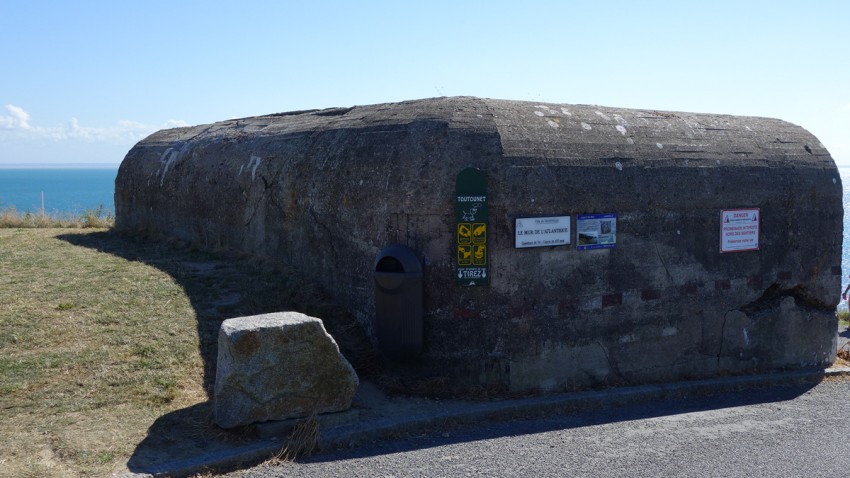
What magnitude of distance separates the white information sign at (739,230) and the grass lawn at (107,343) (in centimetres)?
473

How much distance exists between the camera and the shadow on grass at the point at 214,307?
6078 millimetres

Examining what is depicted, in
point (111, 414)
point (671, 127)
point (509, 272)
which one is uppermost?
point (671, 127)

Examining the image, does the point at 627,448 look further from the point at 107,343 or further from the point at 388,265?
the point at 107,343

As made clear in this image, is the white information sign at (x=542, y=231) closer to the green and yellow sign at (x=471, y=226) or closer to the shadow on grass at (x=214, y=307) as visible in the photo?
the green and yellow sign at (x=471, y=226)

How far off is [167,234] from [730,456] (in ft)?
34.5

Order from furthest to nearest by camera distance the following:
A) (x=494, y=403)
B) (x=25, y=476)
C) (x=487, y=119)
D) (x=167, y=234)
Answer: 1. (x=167, y=234)
2. (x=487, y=119)
3. (x=494, y=403)
4. (x=25, y=476)

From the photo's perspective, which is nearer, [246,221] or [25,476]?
[25,476]

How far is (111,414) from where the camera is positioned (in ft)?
20.9

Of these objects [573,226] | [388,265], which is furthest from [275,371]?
[573,226]

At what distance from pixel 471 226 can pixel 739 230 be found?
3633 millimetres

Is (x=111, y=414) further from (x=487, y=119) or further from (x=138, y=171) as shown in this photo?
(x=138, y=171)

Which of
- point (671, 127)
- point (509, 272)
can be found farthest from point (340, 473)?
point (671, 127)

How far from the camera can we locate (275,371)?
6.32 m

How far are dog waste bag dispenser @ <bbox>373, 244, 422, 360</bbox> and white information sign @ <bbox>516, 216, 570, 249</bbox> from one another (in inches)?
42.3
